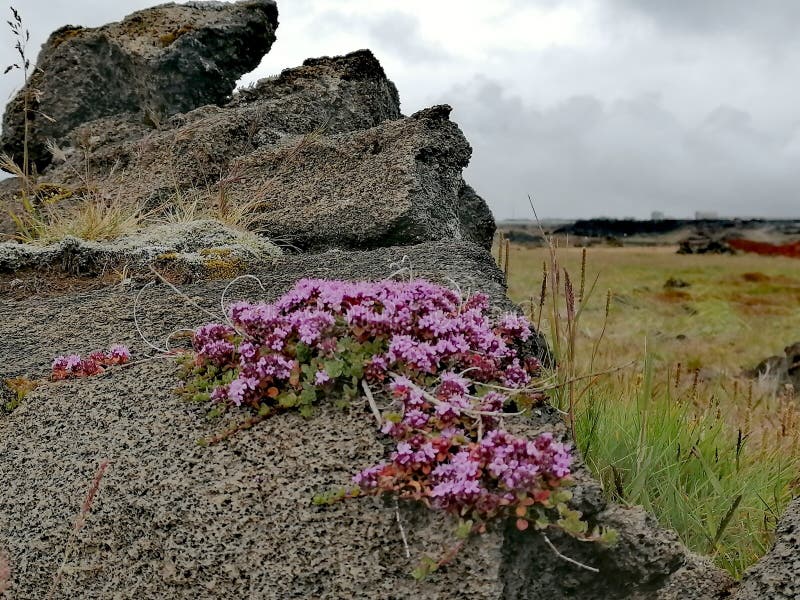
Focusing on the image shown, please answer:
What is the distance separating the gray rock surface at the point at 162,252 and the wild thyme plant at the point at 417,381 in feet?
7.96

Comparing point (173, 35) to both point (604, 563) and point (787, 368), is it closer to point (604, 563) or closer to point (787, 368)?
point (787, 368)

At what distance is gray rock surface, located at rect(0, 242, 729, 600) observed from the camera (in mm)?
3039

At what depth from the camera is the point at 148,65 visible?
11.0m

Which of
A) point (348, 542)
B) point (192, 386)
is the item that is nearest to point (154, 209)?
point (192, 386)

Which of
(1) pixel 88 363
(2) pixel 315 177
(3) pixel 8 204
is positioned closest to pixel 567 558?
(1) pixel 88 363

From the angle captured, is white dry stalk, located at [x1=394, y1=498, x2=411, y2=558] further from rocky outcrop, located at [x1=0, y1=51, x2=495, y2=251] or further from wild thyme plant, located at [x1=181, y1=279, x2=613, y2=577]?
rocky outcrop, located at [x1=0, y1=51, x2=495, y2=251]

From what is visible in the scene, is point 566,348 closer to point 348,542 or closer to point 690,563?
point 690,563

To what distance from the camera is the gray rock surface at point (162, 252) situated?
663 centimetres

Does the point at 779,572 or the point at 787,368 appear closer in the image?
the point at 779,572

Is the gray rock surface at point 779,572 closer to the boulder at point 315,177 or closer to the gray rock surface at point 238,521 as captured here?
the gray rock surface at point 238,521

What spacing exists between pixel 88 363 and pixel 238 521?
181 centimetres

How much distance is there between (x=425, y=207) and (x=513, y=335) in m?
3.05

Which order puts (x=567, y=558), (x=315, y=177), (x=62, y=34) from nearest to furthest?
(x=567, y=558), (x=315, y=177), (x=62, y=34)

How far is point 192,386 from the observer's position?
3.96m
